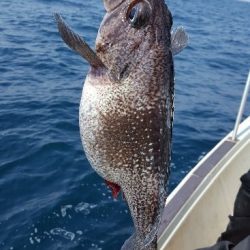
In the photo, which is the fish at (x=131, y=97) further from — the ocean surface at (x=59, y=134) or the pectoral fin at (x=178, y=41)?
the ocean surface at (x=59, y=134)

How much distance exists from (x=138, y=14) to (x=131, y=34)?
0.27 feet

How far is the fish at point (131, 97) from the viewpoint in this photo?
5.47ft

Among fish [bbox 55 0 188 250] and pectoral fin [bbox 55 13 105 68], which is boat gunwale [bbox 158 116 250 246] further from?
pectoral fin [bbox 55 13 105 68]

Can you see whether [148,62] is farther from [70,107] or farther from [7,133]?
[70,107]

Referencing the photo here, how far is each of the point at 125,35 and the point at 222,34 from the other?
25.3m

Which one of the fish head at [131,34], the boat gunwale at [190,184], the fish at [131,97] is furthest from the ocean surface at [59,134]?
the fish head at [131,34]

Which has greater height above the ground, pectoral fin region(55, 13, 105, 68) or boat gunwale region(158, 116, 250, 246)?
pectoral fin region(55, 13, 105, 68)

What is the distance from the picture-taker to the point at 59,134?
334 inches

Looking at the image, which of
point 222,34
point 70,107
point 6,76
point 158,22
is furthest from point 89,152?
point 222,34

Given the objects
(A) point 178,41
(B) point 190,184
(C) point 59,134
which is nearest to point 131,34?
(A) point 178,41

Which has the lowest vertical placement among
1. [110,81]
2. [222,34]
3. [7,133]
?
[222,34]

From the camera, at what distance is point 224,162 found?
184 inches

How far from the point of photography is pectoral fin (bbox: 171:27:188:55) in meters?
1.80

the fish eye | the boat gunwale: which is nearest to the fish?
the fish eye
